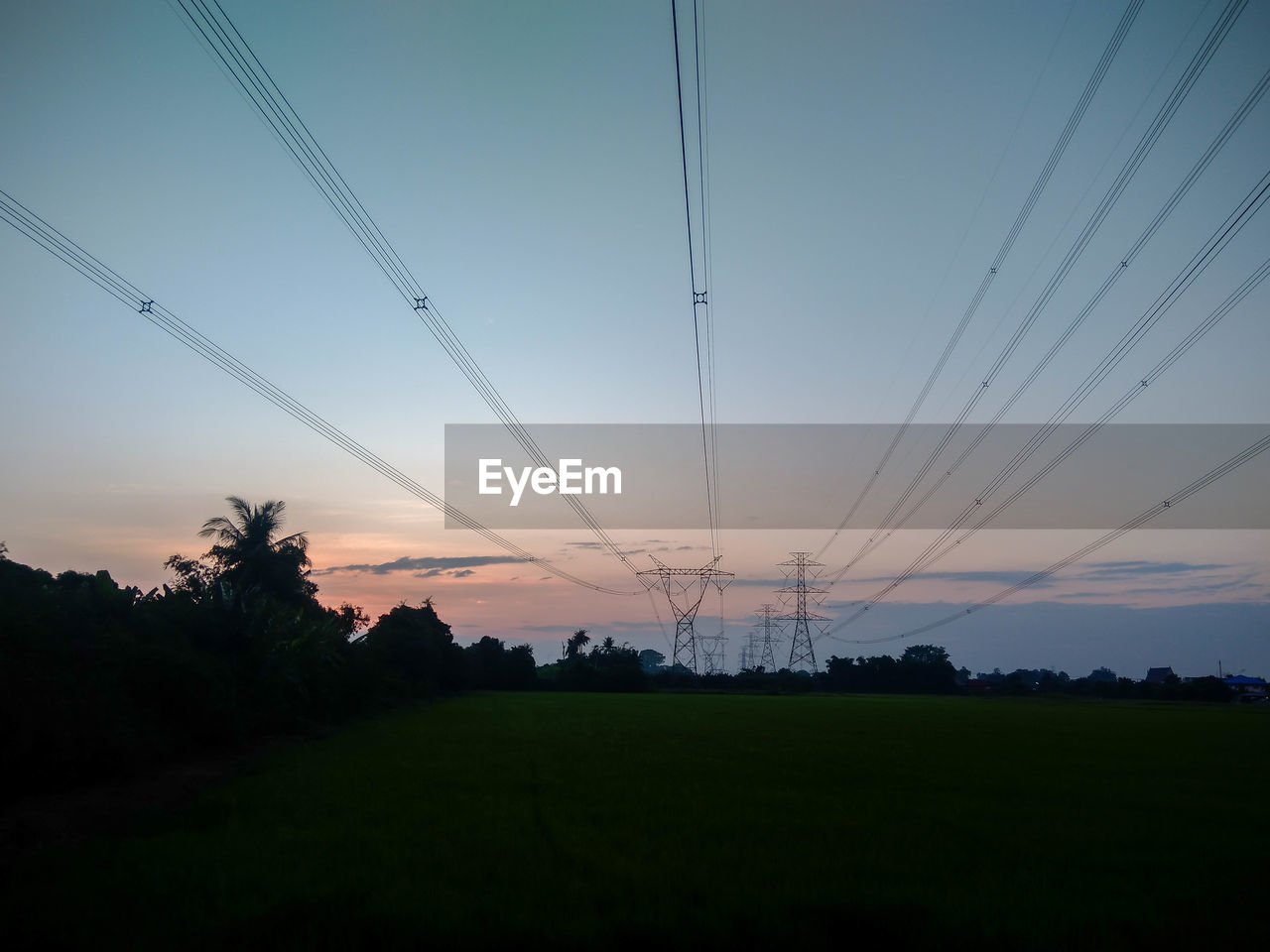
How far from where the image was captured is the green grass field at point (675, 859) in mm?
7551

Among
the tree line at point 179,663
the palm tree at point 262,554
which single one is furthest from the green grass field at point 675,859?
the palm tree at point 262,554

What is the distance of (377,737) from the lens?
90.2 feet

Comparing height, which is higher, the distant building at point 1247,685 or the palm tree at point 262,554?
the palm tree at point 262,554

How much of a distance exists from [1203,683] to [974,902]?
88.2m

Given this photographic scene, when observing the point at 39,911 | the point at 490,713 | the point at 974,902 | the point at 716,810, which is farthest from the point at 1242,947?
the point at 490,713

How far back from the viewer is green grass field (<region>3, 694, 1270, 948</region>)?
755 centimetres

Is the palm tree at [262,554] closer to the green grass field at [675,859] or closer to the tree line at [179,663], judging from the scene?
the tree line at [179,663]

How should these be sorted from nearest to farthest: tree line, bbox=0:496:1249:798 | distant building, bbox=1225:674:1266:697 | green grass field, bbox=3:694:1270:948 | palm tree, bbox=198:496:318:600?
green grass field, bbox=3:694:1270:948
tree line, bbox=0:496:1249:798
palm tree, bbox=198:496:318:600
distant building, bbox=1225:674:1266:697

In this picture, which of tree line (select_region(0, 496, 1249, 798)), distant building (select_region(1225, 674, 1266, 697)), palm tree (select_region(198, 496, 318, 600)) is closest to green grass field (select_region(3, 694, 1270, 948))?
tree line (select_region(0, 496, 1249, 798))

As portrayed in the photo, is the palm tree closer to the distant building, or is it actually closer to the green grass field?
the green grass field

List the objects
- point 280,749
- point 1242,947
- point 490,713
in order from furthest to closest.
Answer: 1. point 490,713
2. point 280,749
3. point 1242,947

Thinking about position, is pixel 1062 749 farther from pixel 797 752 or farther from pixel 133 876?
pixel 133 876

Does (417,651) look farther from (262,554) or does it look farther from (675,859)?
(675,859)

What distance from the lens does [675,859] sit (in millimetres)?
9844
